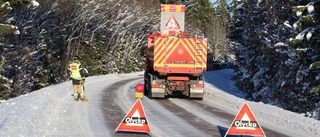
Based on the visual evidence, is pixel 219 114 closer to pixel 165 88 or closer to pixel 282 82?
pixel 165 88

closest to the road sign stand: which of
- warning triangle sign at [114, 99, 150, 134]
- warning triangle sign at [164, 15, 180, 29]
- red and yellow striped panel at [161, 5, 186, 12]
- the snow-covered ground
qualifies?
warning triangle sign at [114, 99, 150, 134]

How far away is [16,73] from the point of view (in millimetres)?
35844

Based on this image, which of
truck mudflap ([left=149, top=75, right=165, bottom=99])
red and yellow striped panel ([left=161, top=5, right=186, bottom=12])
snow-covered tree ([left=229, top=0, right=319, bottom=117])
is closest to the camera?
truck mudflap ([left=149, top=75, right=165, bottom=99])

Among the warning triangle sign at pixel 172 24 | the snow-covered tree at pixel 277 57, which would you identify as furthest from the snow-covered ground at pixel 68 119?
the snow-covered tree at pixel 277 57

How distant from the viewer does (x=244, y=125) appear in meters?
9.87

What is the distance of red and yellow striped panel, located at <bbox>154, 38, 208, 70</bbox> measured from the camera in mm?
18578

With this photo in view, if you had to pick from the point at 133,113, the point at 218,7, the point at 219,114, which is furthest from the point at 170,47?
the point at 218,7

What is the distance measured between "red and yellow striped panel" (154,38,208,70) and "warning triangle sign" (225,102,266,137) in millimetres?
8932

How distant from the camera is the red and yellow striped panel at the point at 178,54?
61.0 feet

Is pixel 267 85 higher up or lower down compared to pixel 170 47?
lower down

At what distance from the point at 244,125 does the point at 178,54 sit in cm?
905

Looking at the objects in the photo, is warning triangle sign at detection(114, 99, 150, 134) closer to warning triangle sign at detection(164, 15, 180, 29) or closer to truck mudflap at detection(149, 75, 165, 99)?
truck mudflap at detection(149, 75, 165, 99)

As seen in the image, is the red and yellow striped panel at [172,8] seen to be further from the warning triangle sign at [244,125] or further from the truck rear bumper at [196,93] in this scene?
the warning triangle sign at [244,125]

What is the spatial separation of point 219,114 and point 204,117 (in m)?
1.05
